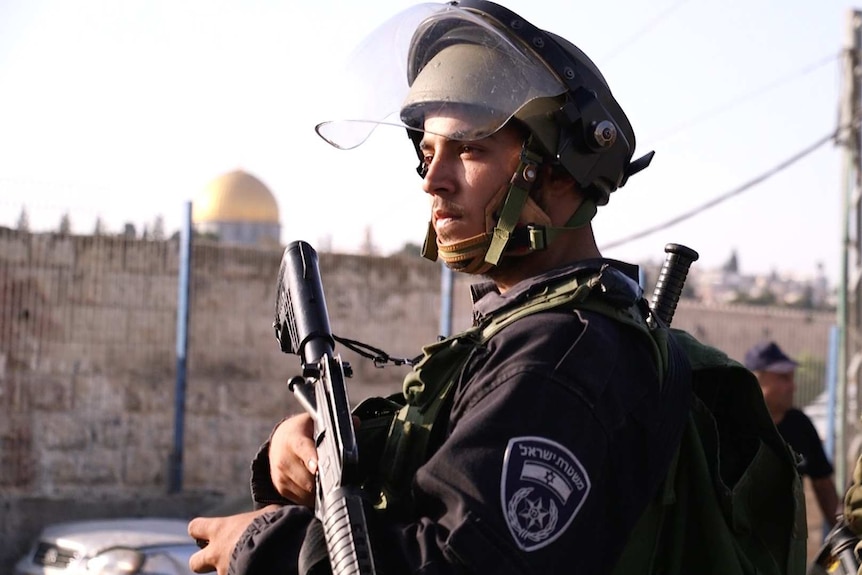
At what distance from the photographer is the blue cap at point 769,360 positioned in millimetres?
6302

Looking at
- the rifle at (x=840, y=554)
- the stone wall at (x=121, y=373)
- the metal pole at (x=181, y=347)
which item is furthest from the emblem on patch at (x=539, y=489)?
the metal pole at (x=181, y=347)

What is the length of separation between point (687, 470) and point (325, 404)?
2.05 feet

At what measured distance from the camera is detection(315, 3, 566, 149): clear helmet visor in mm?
2154

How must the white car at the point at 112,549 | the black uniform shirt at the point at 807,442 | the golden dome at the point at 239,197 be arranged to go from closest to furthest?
the black uniform shirt at the point at 807,442
the white car at the point at 112,549
the golden dome at the point at 239,197

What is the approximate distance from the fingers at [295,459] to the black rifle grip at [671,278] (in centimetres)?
89

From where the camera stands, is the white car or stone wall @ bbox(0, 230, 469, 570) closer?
the white car

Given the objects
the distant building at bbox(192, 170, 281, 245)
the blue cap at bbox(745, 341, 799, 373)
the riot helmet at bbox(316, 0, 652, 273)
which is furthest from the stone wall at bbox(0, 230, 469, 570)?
the distant building at bbox(192, 170, 281, 245)

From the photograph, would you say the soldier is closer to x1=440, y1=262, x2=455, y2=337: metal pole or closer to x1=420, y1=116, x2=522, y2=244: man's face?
x1=420, y1=116, x2=522, y2=244: man's face

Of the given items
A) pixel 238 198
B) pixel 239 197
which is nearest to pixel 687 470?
pixel 238 198

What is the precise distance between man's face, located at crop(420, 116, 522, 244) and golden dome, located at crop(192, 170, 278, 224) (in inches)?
1958

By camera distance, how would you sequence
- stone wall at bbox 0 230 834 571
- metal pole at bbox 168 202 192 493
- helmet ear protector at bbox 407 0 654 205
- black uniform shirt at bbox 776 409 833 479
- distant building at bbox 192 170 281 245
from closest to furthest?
helmet ear protector at bbox 407 0 654 205
black uniform shirt at bbox 776 409 833 479
stone wall at bbox 0 230 834 571
metal pole at bbox 168 202 192 493
distant building at bbox 192 170 281 245

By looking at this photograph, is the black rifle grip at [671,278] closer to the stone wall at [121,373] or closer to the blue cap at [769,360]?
the blue cap at [769,360]

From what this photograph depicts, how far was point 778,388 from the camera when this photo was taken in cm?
627

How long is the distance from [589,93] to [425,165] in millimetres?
363
